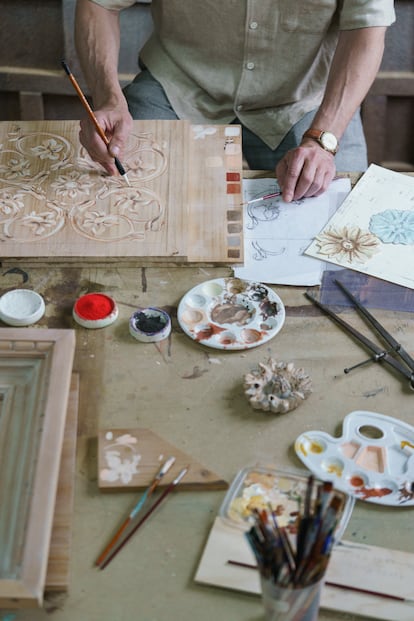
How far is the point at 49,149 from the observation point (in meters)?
1.79

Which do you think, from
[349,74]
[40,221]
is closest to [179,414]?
[40,221]

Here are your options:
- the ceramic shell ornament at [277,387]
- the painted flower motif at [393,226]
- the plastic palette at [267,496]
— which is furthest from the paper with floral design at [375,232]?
the plastic palette at [267,496]

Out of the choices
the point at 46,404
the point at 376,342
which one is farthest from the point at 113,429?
the point at 376,342

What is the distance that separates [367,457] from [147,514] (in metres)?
0.38

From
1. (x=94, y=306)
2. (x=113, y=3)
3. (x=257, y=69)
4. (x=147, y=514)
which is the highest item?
(x=113, y=3)

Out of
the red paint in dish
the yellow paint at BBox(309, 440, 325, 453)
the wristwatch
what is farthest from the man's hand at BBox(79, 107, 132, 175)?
the yellow paint at BBox(309, 440, 325, 453)

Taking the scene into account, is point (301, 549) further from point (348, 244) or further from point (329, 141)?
point (329, 141)

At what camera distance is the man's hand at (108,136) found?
5.60ft

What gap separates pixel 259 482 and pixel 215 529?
107 mm

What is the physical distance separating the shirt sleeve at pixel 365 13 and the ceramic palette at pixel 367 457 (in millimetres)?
1138

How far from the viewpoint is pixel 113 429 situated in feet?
4.23

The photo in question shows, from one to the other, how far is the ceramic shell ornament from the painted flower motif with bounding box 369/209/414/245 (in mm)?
466

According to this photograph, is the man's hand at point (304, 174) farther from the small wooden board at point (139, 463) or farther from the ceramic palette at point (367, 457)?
the small wooden board at point (139, 463)

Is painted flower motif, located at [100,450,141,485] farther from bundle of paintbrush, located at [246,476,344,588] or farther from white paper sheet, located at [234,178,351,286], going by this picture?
white paper sheet, located at [234,178,351,286]
